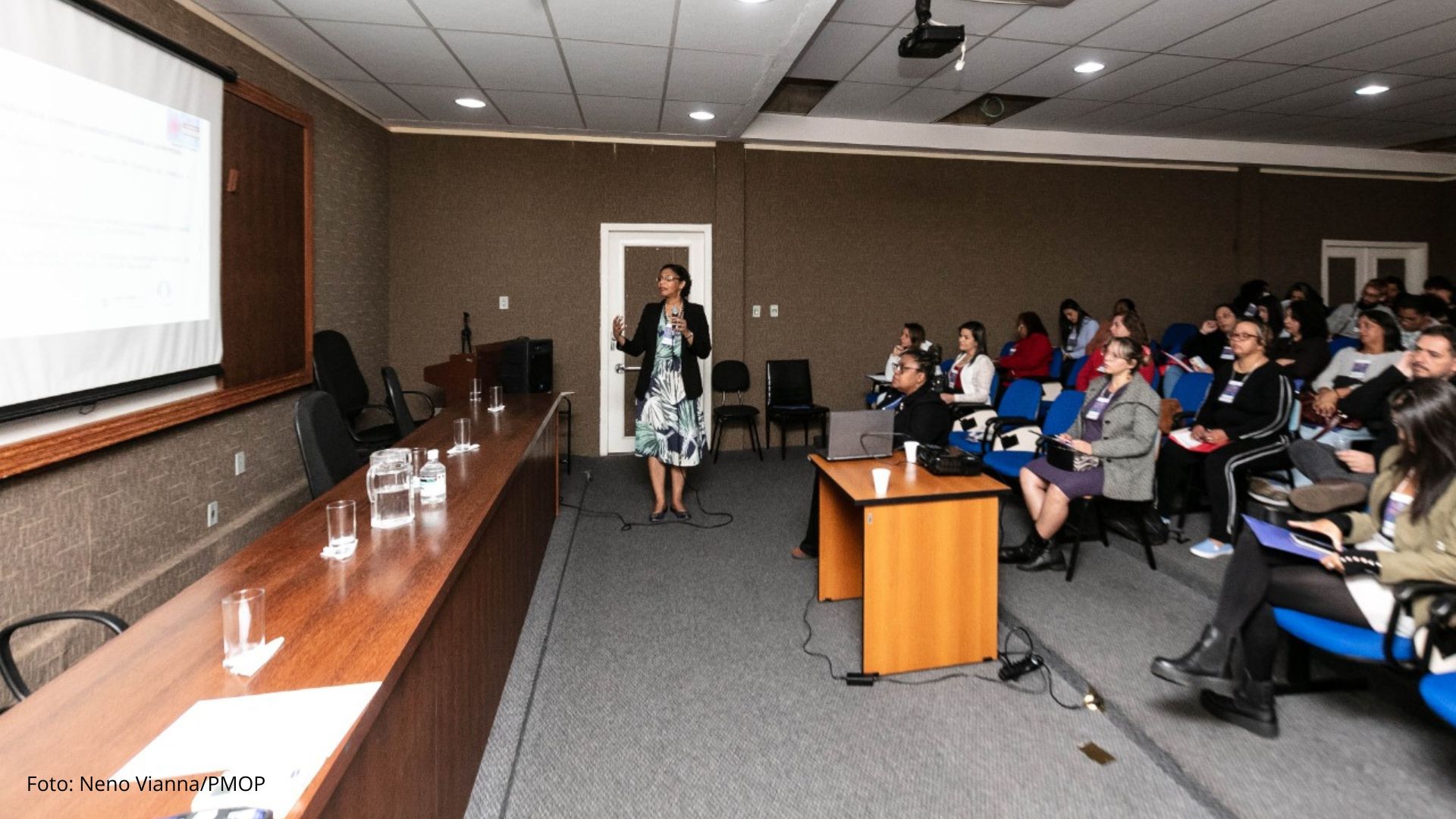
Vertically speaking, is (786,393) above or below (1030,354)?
below

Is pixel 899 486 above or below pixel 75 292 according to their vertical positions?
below

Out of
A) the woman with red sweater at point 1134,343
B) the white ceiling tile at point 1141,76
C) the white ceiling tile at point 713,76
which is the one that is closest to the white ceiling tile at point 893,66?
the white ceiling tile at point 713,76

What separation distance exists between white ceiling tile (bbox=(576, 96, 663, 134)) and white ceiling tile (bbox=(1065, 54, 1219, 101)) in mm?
3230

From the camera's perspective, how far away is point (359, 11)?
3629mm

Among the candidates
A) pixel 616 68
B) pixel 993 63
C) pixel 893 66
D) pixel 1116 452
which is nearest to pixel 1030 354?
pixel 993 63

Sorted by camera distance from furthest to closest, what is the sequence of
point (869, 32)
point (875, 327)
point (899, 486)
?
point (875, 327)
point (869, 32)
point (899, 486)

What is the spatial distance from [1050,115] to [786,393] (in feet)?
11.0

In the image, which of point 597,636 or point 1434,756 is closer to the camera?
point 1434,756

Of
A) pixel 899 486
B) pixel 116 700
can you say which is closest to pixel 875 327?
pixel 899 486

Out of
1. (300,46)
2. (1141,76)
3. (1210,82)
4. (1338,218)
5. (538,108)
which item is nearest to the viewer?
(300,46)

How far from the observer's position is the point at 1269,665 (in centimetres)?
232

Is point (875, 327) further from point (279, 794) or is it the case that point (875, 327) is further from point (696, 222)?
point (279, 794)

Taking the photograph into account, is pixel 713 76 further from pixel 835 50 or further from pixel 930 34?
pixel 930 34

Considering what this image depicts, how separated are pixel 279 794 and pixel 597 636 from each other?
7.22 ft
